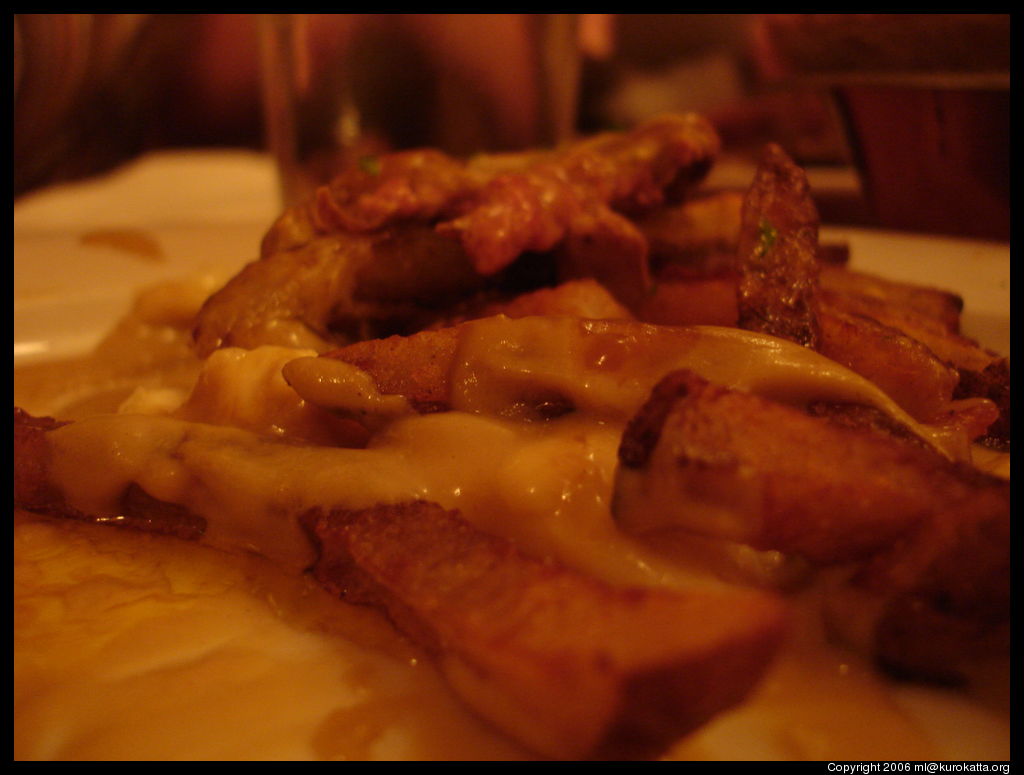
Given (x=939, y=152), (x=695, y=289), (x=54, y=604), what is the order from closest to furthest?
(x=54, y=604) < (x=695, y=289) < (x=939, y=152)

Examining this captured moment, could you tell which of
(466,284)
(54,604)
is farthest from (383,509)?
(466,284)

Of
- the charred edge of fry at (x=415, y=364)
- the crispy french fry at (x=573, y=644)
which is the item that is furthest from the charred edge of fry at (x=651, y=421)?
the charred edge of fry at (x=415, y=364)

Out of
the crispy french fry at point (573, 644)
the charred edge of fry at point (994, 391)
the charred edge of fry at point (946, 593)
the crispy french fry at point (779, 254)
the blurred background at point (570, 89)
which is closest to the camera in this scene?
the crispy french fry at point (573, 644)

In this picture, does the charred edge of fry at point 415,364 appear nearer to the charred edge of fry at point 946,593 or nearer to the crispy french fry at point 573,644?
the crispy french fry at point 573,644

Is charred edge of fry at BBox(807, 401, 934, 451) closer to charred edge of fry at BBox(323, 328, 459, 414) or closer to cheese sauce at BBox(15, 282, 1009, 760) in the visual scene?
cheese sauce at BBox(15, 282, 1009, 760)

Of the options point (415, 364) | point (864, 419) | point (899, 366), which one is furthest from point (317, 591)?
point (899, 366)

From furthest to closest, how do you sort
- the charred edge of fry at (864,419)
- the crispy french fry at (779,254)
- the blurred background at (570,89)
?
the blurred background at (570,89) → the crispy french fry at (779,254) → the charred edge of fry at (864,419)
